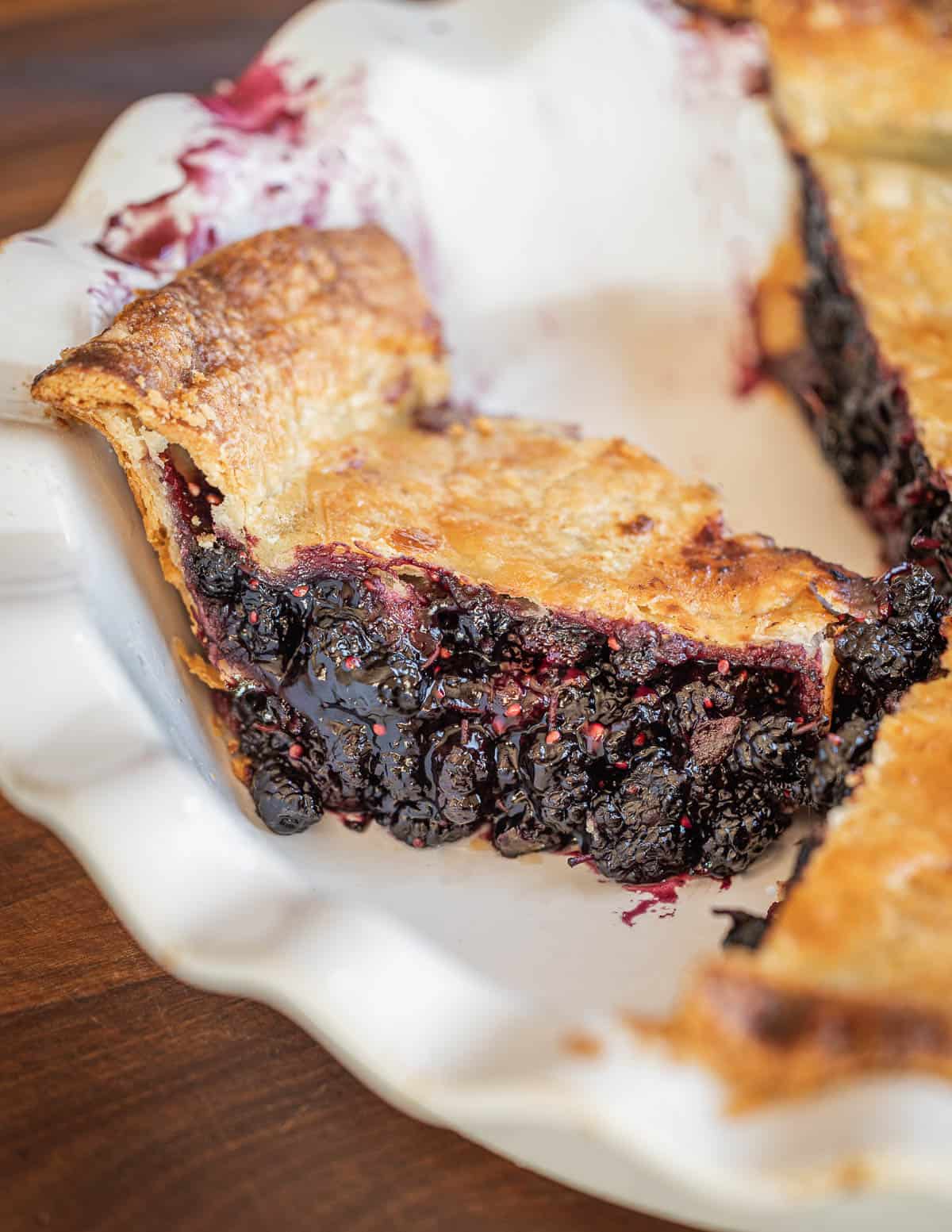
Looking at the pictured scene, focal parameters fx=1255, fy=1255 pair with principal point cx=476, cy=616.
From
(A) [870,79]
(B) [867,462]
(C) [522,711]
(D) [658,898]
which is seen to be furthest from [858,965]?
(A) [870,79]

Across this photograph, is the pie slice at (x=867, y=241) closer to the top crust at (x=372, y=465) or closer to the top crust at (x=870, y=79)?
the top crust at (x=870, y=79)

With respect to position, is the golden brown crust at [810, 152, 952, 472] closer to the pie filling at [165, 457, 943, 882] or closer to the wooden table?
the pie filling at [165, 457, 943, 882]

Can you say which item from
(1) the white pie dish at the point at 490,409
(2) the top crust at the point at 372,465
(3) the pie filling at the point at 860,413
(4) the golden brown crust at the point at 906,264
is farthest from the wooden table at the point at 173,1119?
(4) the golden brown crust at the point at 906,264

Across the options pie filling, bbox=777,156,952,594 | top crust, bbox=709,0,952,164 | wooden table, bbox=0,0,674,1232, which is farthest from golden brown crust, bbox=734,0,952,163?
wooden table, bbox=0,0,674,1232

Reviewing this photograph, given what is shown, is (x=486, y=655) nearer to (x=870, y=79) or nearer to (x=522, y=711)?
(x=522, y=711)

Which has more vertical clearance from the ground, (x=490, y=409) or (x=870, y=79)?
(x=870, y=79)
